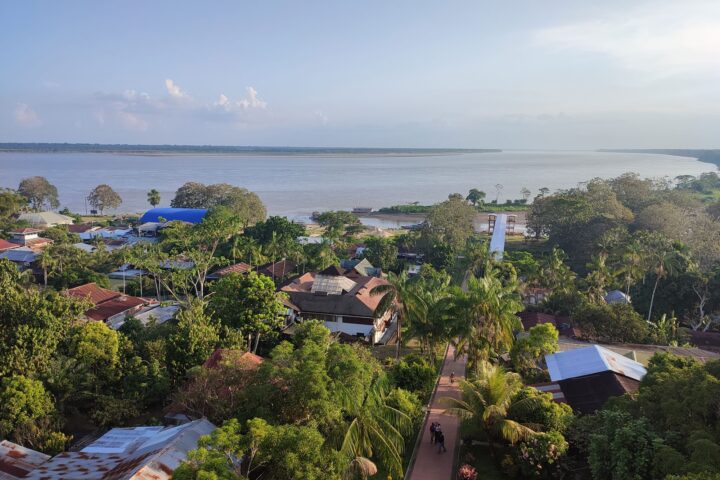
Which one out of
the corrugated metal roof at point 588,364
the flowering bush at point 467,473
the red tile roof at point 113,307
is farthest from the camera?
the red tile roof at point 113,307

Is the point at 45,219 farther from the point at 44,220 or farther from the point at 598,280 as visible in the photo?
the point at 598,280

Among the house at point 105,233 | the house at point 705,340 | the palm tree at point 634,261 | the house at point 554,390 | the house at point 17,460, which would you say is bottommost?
the house at point 105,233

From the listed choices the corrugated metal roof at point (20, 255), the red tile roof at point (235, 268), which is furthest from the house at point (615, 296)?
the corrugated metal roof at point (20, 255)

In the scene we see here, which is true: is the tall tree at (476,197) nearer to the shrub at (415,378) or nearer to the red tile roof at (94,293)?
the red tile roof at (94,293)

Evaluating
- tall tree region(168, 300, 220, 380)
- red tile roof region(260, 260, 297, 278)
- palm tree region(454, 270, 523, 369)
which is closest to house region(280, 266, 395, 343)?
palm tree region(454, 270, 523, 369)

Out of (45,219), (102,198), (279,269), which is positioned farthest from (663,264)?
(102,198)

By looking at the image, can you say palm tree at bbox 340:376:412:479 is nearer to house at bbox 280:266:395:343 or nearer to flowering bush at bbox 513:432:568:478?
flowering bush at bbox 513:432:568:478

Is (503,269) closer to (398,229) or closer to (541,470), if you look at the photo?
(541,470)
